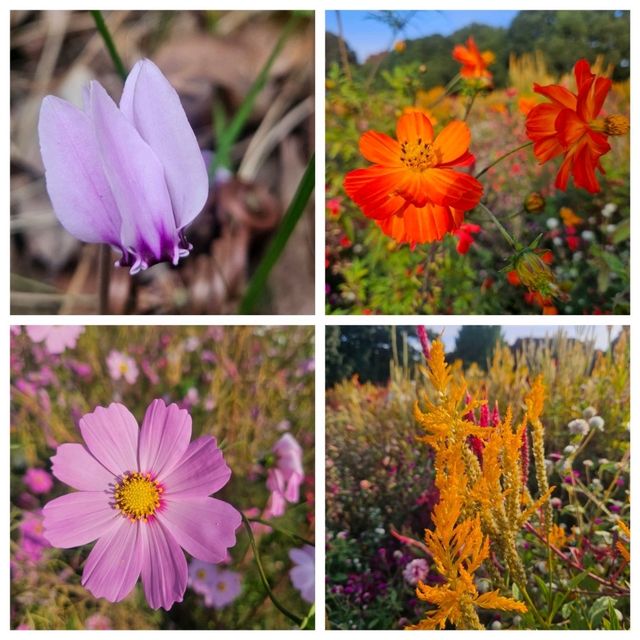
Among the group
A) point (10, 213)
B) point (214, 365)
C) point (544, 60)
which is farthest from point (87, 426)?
point (544, 60)

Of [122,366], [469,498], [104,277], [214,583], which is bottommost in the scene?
[214,583]

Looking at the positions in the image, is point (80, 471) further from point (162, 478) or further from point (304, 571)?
point (304, 571)

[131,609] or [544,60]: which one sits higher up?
[544,60]

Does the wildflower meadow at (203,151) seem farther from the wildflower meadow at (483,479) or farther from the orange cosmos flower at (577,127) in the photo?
the orange cosmos flower at (577,127)

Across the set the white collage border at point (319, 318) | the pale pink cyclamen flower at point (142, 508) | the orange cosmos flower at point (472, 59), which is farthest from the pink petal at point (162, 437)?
the orange cosmos flower at point (472, 59)

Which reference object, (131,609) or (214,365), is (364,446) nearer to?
(214,365)

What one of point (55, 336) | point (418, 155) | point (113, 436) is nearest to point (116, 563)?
point (113, 436)
